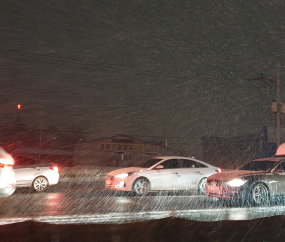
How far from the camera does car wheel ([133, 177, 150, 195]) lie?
11.9m

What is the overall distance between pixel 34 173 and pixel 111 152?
36.8 metres

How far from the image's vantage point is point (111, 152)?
5006 cm

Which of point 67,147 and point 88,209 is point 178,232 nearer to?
point 88,209

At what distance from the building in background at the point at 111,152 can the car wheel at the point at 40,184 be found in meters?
34.7

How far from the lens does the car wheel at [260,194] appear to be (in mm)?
9352

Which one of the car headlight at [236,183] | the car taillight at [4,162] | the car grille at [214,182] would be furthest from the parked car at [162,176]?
the car taillight at [4,162]

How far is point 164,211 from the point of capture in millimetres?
8344

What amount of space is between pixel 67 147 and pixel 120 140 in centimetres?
3197

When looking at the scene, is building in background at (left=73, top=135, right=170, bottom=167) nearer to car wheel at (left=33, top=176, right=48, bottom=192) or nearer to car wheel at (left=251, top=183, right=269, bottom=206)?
car wheel at (left=33, top=176, right=48, bottom=192)

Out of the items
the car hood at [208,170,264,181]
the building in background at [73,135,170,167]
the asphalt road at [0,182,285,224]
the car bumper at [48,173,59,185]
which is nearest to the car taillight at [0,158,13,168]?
the asphalt road at [0,182,285,224]

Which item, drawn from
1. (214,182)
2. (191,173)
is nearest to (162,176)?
(191,173)

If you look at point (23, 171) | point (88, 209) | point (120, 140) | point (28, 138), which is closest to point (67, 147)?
point (28, 138)

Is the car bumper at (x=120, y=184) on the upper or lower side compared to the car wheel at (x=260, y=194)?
upper

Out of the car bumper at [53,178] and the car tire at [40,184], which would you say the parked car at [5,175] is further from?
the car bumper at [53,178]
